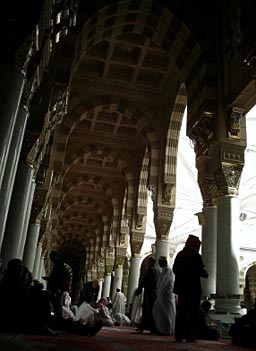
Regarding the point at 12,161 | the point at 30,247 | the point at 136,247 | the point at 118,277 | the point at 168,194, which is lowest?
the point at 118,277

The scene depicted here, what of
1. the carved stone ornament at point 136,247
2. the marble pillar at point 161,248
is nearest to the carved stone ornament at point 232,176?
the marble pillar at point 161,248

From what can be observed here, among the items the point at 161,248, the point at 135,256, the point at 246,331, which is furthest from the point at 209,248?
the point at 135,256

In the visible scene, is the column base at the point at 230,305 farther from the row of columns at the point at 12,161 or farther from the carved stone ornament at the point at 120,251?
the carved stone ornament at the point at 120,251

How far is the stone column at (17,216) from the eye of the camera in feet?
19.5

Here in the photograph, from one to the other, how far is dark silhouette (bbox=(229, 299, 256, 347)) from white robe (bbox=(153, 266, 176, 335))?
0.88 meters

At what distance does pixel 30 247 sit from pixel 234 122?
18.3ft

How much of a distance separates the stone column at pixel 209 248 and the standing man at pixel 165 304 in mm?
1843

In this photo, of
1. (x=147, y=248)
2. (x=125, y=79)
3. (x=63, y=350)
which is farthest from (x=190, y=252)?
(x=147, y=248)

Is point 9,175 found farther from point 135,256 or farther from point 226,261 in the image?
point 135,256

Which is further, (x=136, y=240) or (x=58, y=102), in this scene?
(x=136, y=240)

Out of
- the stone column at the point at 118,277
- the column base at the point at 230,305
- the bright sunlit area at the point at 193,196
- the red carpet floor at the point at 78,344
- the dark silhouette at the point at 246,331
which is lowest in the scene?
the red carpet floor at the point at 78,344

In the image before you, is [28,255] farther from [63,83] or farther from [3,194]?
[3,194]

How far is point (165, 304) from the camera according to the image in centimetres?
518

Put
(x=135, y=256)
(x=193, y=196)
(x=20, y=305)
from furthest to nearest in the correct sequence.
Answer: (x=193, y=196)
(x=135, y=256)
(x=20, y=305)
